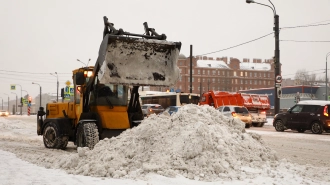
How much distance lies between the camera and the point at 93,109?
37.0 feet

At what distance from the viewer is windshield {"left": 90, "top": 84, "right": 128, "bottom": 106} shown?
11.3m

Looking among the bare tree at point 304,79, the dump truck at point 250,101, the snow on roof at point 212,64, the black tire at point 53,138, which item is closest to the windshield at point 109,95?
the black tire at point 53,138

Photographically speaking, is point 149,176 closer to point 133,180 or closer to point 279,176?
point 133,180

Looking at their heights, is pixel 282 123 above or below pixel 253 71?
below

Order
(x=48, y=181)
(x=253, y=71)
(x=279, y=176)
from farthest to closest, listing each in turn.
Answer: (x=253, y=71)
(x=279, y=176)
(x=48, y=181)

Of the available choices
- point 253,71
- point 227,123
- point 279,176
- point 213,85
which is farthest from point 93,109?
point 253,71

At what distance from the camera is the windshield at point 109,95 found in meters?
11.3

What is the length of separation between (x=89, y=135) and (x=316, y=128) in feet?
50.2

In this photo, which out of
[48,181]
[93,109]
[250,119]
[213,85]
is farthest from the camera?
[213,85]

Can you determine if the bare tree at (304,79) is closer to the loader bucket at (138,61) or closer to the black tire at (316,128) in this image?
the black tire at (316,128)

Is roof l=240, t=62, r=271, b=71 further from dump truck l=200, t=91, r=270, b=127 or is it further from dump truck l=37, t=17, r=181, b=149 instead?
dump truck l=37, t=17, r=181, b=149

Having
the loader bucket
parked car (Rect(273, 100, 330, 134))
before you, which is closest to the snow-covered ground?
the loader bucket

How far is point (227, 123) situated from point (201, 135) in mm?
1776

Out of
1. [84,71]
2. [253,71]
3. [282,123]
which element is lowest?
[282,123]
